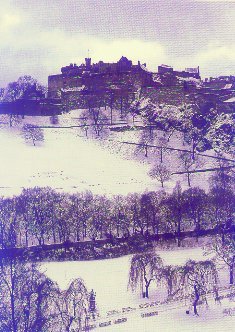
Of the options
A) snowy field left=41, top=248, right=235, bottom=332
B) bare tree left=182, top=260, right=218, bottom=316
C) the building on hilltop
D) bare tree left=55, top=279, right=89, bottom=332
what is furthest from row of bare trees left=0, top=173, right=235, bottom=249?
the building on hilltop

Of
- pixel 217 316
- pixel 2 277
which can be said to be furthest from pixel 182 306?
pixel 2 277

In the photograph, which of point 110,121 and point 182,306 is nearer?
point 182,306

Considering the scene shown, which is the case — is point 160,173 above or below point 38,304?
above

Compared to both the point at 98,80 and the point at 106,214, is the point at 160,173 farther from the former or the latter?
the point at 98,80

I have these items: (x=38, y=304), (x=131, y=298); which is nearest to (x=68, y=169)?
(x=131, y=298)

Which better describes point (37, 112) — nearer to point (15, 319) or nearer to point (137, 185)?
point (137, 185)

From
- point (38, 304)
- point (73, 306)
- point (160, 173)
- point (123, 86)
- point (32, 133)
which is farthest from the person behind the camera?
point (123, 86)

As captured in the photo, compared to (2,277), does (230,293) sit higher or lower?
lower

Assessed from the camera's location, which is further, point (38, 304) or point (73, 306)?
point (73, 306)
